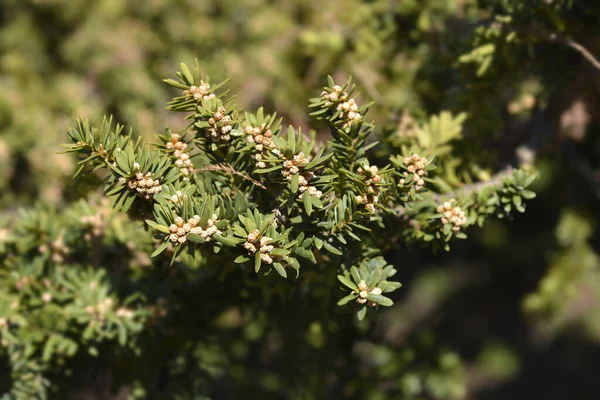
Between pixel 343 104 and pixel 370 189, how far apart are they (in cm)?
23

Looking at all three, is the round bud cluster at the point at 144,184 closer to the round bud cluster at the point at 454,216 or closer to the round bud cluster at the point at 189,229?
the round bud cluster at the point at 189,229

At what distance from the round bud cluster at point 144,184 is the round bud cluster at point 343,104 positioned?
1.50 feet

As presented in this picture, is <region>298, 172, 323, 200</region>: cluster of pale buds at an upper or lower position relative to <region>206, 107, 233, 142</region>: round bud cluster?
lower

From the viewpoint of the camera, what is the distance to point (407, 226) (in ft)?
5.39

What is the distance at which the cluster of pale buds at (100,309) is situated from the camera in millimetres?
1753

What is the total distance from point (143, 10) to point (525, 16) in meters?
2.76

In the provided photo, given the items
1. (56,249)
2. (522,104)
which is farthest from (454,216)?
(56,249)

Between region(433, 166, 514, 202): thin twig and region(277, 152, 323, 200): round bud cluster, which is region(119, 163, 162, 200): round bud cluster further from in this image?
region(433, 166, 514, 202): thin twig

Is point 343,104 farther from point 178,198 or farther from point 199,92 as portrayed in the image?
point 178,198

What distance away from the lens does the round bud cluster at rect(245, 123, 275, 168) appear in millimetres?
1405

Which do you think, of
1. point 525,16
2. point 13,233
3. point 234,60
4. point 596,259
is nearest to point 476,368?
point 596,259

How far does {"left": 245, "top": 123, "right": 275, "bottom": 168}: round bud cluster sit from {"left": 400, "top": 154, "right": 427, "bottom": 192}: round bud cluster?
340mm

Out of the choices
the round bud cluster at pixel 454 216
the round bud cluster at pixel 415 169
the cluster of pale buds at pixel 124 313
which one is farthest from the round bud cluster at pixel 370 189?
the cluster of pale buds at pixel 124 313

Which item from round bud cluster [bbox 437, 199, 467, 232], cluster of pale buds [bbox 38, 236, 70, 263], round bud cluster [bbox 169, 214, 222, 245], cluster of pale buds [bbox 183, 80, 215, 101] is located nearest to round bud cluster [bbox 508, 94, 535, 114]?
round bud cluster [bbox 437, 199, 467, 232]
